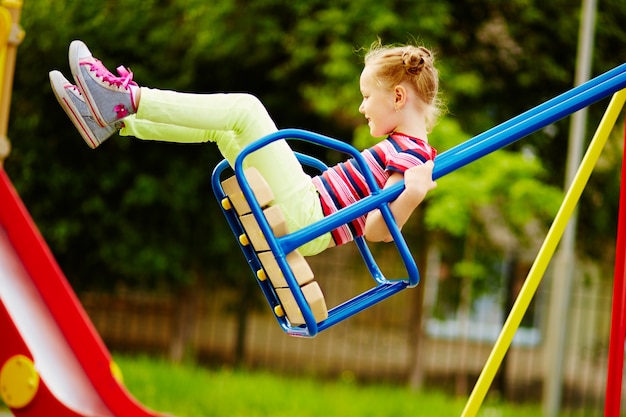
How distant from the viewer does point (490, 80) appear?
8961 millimetres

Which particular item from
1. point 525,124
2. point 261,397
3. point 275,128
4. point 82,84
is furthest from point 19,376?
point 261,397

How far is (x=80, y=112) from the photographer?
7.55 feet

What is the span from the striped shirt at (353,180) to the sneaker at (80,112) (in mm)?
613

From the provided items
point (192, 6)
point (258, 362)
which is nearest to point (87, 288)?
A: point (258, 362)

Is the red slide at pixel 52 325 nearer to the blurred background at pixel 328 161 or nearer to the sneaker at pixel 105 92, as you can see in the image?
the sneaker at pixel 105 92

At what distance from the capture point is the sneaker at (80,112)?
2293 millimetres

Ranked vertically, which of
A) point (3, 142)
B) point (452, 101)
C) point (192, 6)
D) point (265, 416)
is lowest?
point (265, 416)

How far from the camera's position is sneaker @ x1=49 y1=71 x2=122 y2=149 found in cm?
229

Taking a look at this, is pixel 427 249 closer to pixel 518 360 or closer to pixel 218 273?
pixel 218 273

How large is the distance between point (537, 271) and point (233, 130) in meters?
1.01

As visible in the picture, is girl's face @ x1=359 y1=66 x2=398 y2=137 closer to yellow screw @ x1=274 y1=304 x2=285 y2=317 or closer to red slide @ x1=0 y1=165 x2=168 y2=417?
yellow screw @ x1=274 y1=304 x2=285 y2=317

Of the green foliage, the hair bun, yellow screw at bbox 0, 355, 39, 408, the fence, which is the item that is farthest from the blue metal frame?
the fence

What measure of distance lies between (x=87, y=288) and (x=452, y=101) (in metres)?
4.86

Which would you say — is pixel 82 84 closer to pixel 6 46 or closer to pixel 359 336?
pixel 6 46
